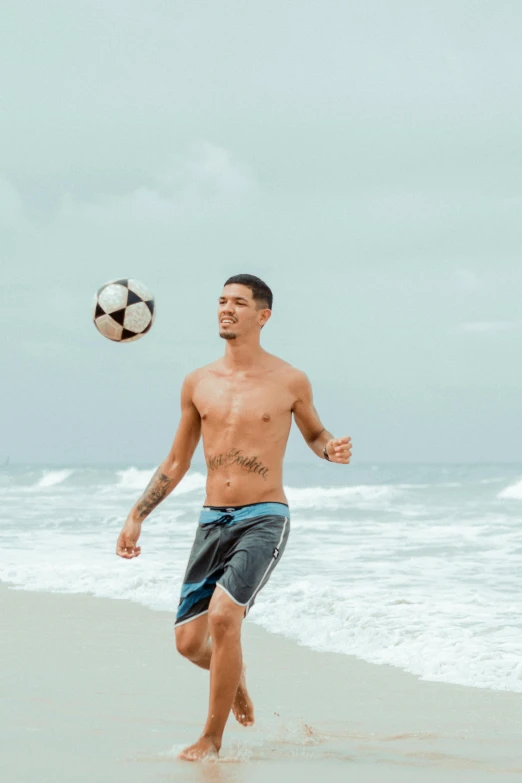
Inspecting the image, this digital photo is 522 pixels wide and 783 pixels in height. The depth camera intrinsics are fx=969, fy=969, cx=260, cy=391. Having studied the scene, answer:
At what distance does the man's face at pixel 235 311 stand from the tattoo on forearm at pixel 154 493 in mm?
918

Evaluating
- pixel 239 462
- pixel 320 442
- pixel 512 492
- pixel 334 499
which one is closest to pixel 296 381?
pixel 320 442

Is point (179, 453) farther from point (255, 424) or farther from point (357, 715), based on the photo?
point (357, 715)

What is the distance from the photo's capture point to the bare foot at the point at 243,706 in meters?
5.27

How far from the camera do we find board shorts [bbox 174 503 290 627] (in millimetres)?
4926

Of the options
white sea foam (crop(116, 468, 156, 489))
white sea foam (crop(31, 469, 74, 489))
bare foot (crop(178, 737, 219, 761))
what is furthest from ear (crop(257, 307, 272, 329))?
white sea foam (crop(31, 469, 74, 489))

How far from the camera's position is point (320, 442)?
210 inches

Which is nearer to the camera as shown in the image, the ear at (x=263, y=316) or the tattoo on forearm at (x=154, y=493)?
the ear at (x=263, y=316)

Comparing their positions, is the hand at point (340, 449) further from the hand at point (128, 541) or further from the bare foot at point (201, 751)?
the bare foot at point (201, 751)

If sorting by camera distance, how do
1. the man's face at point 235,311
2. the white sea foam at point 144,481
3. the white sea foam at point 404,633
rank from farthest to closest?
the white sea foam at point 144,481 → the white sea foam at point 404,633 → the man's face at point 235,311

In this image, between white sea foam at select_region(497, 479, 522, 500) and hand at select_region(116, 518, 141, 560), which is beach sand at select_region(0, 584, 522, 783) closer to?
hand at select_region(116, 518, 141, 560)

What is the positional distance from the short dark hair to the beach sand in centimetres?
237

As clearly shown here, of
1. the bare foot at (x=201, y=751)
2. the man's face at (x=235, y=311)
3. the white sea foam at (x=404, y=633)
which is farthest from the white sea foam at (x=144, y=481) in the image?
the bare foot at (x=201, y=751)

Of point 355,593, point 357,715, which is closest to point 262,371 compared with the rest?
point 357,715

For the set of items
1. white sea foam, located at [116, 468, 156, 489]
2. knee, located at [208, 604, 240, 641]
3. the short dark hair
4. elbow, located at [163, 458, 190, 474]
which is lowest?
white sea foam, located at [116, 468, 156, 489]
